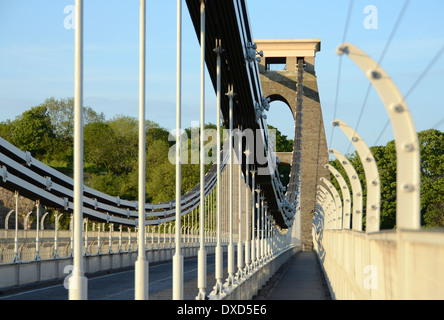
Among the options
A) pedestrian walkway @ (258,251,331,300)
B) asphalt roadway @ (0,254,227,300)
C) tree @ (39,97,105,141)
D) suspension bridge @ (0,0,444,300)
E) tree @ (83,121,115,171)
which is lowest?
pedestrian walkway @ (258,251,331,300)

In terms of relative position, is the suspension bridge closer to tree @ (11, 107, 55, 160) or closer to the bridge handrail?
the bridge handrail

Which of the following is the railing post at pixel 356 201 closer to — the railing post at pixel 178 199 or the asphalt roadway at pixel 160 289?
the railing post at pixel 178 199

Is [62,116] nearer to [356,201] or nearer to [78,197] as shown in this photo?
[356,201]

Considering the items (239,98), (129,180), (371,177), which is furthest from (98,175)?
(371,177)

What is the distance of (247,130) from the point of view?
3616 cm

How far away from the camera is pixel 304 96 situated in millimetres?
100250

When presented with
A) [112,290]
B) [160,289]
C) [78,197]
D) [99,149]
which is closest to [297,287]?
[160,289]

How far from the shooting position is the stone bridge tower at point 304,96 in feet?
316

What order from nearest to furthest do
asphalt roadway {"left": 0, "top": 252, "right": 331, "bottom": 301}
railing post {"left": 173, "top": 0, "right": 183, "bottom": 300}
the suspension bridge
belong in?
1. the suspension bridge
2. railing post {"left": 173, "top": 0, "right": 183, "bottom": 300}
3. asphalt roadway {"left": 0, "top": 252, "right": 331, "bottom": 301}

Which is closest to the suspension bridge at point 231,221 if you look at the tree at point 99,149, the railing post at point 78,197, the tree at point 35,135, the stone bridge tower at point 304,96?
the railing post at point 78,197

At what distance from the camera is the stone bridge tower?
3792 inches

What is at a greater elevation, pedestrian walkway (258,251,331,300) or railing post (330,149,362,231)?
railing post (330,149,362,231)

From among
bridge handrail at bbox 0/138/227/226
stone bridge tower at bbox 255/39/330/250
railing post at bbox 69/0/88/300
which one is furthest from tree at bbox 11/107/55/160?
railing post at bbox 69/0/88/300
